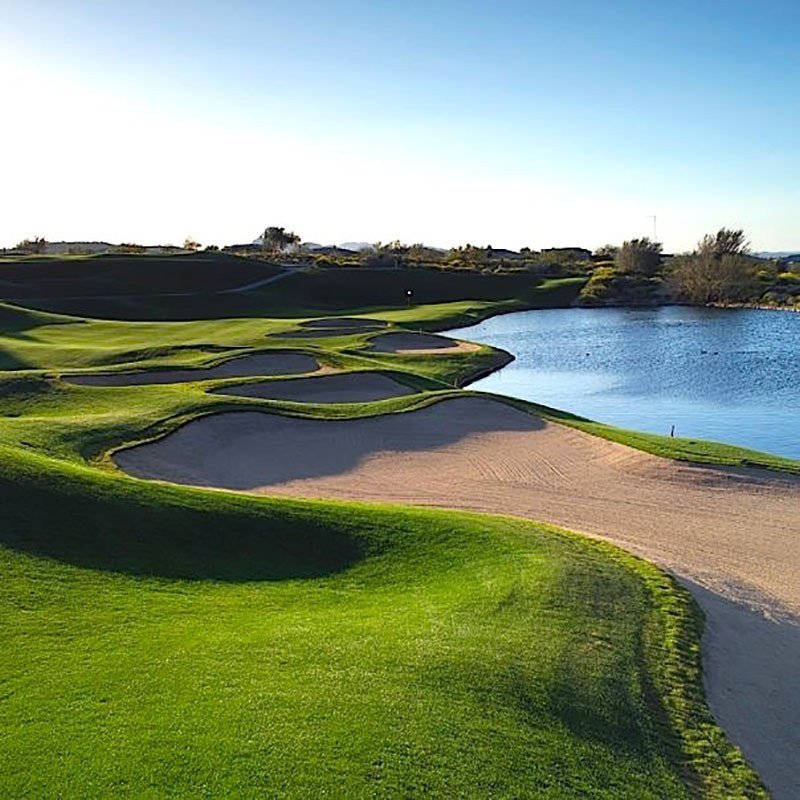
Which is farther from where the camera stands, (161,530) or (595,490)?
(595,490)

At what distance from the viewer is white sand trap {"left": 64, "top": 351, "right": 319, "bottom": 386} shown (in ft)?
103

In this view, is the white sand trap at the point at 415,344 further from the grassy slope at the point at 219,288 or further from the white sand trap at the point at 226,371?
the grassy slope at the point at 219,288

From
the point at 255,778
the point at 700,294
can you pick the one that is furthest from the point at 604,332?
the point at 255,778

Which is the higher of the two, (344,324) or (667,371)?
(344,324)

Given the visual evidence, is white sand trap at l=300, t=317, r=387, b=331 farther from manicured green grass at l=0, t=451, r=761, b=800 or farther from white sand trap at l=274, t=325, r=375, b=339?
manicured green grass at l=0, t=451, r=761, b=800

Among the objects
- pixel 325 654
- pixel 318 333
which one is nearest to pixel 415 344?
pixel 318 333

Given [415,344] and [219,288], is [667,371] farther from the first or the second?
[219,288]

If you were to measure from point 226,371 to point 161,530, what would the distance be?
22037 millimetres

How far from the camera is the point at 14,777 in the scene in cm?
695

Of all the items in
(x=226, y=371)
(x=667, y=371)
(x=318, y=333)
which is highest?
(x=226, y=371)

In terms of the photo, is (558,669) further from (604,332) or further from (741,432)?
(604,332)

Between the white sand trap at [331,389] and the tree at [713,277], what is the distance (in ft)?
238

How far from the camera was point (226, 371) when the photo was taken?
3553cm

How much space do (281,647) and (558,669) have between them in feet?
10.5
